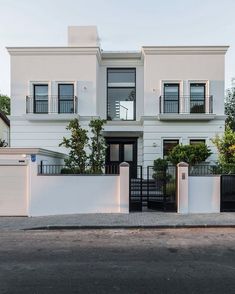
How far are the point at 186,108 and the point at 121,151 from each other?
4.77m

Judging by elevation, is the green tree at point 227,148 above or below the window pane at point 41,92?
below

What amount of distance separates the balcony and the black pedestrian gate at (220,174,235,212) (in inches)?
274

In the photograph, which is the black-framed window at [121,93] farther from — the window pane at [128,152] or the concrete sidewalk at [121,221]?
the concrete sidewalk at [121,221]

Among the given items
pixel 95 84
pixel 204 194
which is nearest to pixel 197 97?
pixel 95 84

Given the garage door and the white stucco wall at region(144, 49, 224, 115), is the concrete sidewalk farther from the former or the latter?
the white stucco wall at region(144, 49, 224, 115)

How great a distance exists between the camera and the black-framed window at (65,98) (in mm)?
19062

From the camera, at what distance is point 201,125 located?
1881 cm

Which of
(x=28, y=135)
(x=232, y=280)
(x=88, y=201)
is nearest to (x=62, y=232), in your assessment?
(x=88, y=201)

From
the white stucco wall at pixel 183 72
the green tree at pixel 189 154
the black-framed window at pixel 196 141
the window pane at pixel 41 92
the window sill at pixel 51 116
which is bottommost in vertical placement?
the green tree at pixel 189 154

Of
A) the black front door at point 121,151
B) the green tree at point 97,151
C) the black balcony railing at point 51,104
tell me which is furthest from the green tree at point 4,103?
the green tree at point 97,151

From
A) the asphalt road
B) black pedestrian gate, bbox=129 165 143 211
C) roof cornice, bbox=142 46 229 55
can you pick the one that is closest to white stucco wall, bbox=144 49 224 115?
roof cornice, bbox=142 46 229 55

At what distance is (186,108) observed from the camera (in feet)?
61.4

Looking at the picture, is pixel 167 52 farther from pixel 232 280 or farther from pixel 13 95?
pixel 232 280

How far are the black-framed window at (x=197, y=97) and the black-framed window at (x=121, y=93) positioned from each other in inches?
140
